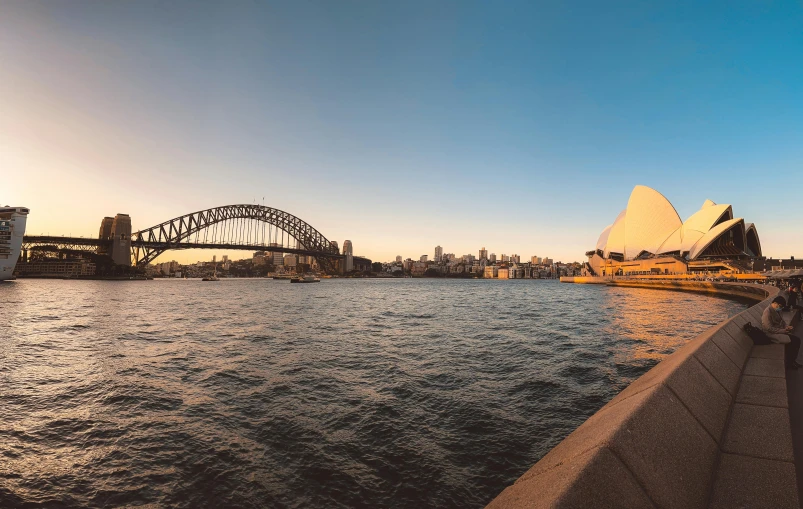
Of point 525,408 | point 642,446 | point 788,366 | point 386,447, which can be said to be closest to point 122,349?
point 386,447

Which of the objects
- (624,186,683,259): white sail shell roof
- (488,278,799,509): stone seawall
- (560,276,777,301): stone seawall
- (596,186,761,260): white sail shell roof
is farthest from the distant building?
(596,186,761,260): white sail shell roof

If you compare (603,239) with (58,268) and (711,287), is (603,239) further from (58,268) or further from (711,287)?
(58,268)

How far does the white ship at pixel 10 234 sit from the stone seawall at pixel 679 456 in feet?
319

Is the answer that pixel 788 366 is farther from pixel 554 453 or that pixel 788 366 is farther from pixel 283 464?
pixel 283 464

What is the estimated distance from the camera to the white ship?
66.8m

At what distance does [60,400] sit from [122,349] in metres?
5.67

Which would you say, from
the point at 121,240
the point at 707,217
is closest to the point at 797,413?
the point at 707,217

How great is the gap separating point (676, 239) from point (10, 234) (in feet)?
416

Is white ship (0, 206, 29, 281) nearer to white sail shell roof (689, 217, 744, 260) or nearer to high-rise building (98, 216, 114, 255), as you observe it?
high-rise building (98, 216, 114, 255)

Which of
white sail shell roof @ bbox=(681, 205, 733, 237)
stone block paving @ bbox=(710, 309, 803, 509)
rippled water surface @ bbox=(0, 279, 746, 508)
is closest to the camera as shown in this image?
stone block paving @ bbox=(710, 309, 803, 509)

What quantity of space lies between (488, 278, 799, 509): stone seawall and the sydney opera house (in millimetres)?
76222

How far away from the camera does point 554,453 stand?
3414mm

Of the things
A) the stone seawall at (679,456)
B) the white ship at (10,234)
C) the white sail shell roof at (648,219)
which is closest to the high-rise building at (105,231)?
the white ship at (10,234)

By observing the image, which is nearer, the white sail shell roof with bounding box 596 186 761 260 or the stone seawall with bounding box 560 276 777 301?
the stone seawall with bounding box 560 276 777 301
